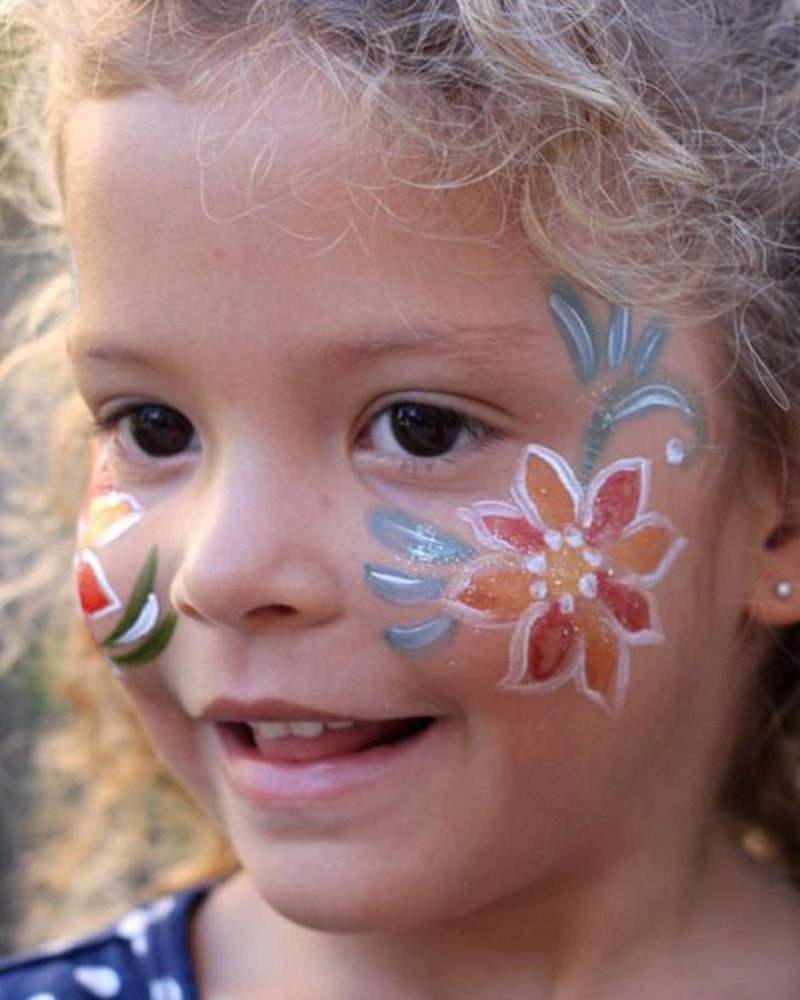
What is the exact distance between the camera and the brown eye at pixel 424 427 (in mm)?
1656

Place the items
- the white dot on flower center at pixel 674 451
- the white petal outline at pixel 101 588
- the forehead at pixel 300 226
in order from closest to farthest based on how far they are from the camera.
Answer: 1. the forehead at pixel 300 226
2. the white dot on flower center at pixel 674 451
3. the white petal outline at pixel 101 588

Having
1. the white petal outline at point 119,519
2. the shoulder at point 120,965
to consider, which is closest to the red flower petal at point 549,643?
the white petal outline at point 119,519

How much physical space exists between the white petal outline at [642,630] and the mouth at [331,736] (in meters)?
0.21

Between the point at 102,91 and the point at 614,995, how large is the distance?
1.08 m

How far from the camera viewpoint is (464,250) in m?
1.60

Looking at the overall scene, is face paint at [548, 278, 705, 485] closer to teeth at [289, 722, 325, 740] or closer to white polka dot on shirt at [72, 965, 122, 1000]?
teeth at [289, 722, 325, 740]

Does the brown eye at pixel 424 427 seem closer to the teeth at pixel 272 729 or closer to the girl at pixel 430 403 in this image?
the girl at pixel 430 403

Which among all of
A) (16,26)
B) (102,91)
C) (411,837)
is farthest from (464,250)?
(16,26)

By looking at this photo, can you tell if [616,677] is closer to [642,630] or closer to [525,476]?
[642,630]

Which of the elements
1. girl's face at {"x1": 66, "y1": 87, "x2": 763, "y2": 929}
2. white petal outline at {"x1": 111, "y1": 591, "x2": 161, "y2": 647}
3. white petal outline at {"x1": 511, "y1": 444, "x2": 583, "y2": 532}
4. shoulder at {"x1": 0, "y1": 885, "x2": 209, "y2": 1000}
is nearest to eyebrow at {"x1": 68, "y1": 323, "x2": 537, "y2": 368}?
girl's face at {"x1": 66, "y1": 87, "x2": 763, "y2": 929}

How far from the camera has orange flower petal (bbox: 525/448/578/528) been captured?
166 centimetres

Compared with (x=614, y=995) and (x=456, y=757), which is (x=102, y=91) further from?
(x=614, y=995)

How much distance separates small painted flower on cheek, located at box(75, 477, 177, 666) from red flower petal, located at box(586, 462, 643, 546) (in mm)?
427

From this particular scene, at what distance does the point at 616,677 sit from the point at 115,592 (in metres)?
0.51
